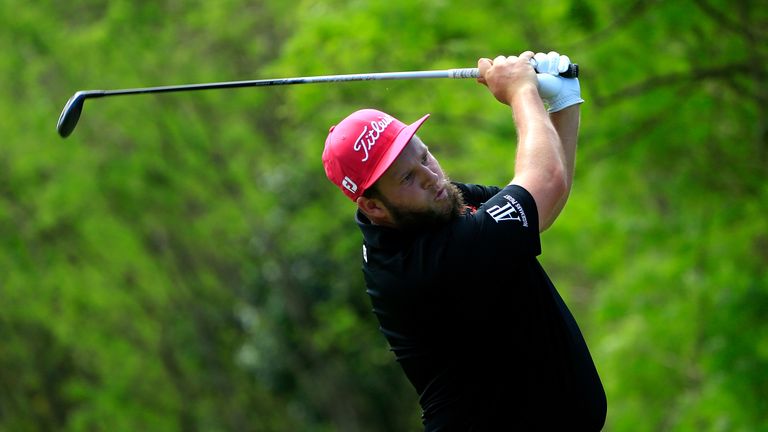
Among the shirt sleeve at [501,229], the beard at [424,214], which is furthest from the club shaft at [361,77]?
the shirt sleeve at [501,229]

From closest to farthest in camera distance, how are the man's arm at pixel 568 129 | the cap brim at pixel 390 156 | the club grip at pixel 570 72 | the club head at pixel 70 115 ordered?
the cap brim at pixel 390 156 → the club grip at pixel 570 72 → the man's arm at pixel 568 129 → the club head at pixel 70 115

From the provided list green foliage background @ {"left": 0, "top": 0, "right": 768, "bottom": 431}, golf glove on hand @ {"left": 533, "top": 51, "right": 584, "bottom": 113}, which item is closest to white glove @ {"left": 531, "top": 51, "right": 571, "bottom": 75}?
golf glove on hand @ {"left": 533, "top": 51, "right": 584, "bottom": 113}

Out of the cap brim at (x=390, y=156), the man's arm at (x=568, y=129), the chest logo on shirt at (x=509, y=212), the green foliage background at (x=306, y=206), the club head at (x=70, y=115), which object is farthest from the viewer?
the green foliage background at (x=306, y=206)

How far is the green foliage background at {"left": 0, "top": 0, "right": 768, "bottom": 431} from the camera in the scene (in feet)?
32.0

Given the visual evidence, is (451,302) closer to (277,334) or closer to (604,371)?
(604,371)

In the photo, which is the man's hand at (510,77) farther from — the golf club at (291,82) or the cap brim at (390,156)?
the cap brim at (390,156)

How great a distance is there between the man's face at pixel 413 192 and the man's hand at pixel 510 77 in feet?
1.19

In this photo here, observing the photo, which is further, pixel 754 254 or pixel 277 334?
pixel 277 334

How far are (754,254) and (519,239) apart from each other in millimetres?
8264

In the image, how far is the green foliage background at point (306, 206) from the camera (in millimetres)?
9766

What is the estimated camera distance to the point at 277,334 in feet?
77.4

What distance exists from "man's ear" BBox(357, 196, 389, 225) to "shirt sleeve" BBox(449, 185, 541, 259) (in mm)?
264

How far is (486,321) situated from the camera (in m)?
3.53

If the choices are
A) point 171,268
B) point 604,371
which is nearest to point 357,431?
point 171,268
